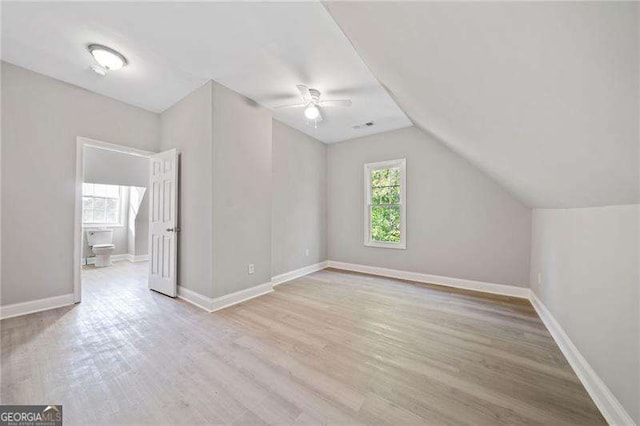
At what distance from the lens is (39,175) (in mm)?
2682

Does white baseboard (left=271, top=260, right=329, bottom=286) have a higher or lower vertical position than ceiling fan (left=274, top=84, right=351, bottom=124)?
lower

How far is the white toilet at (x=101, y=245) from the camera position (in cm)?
513

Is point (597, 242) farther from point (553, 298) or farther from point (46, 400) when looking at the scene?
point (46, 400)

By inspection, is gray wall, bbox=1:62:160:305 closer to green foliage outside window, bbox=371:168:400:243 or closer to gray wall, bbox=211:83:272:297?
gray wall, bbox=211:83:272:297

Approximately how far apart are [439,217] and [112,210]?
26.5ft

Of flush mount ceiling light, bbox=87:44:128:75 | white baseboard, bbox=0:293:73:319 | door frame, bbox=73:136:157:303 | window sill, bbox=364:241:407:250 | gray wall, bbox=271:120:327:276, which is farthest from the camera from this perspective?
window sill, bbox=364:241:407:250

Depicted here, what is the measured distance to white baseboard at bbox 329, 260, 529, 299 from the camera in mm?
3316

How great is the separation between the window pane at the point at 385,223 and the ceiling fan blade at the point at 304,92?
2.44 meters

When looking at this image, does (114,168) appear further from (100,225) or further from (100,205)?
(100,225)

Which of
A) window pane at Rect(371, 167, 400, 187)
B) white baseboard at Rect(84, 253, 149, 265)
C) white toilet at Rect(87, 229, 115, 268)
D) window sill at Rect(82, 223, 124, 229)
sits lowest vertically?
white baseboard at Rect(84, 253, 149, 265)

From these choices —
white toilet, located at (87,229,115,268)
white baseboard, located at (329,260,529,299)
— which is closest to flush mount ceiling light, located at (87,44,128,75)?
white toilet, located at (87,229,115,268)

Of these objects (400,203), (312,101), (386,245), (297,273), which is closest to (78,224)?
(297,273)

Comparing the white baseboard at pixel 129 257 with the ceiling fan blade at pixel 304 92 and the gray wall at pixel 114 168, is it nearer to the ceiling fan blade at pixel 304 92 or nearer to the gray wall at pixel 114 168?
the gray wall at pixel 114 168

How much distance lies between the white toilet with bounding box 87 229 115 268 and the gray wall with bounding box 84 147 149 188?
1.40m
